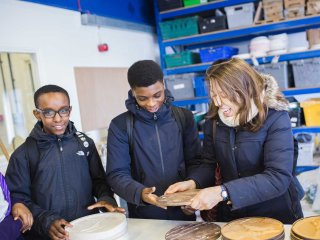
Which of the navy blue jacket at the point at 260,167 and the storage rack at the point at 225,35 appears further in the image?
the storage rack at the point at 225,35

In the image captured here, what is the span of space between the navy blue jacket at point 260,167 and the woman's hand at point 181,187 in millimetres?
157

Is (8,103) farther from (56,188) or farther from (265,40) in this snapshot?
(265,40)

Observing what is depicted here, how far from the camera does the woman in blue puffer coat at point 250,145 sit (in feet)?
4.42

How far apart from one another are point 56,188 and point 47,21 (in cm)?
245

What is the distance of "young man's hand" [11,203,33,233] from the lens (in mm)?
1522

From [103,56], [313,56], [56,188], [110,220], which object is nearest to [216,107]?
[110,220]

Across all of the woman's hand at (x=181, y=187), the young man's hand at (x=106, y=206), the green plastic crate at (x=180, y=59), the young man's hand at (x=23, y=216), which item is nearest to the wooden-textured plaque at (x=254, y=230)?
the woman's hand at (x=181, y=187)

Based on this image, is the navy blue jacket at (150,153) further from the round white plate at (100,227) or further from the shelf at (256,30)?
the shelf at (256,30)

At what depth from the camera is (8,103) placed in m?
3.45

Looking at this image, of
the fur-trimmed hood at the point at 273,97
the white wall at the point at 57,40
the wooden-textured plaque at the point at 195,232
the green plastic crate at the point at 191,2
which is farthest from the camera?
the green plastic crate at the point at 191,2

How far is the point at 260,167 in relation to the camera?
1.49 m

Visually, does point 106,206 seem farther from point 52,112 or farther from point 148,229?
point 52,112

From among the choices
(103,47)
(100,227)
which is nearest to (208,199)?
(100,227)

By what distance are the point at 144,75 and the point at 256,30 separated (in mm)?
3564
